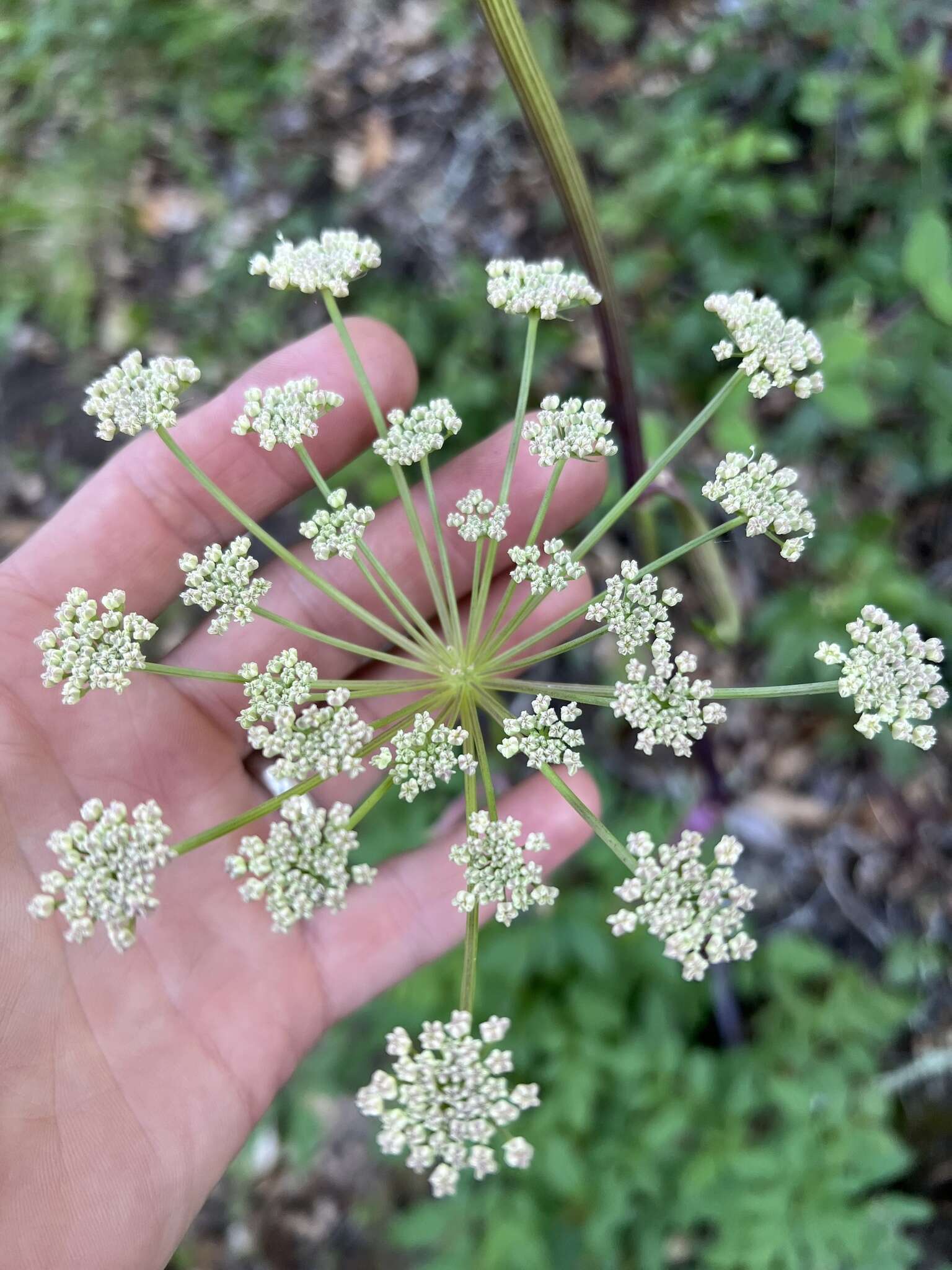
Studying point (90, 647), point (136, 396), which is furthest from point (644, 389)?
point (90, 647)

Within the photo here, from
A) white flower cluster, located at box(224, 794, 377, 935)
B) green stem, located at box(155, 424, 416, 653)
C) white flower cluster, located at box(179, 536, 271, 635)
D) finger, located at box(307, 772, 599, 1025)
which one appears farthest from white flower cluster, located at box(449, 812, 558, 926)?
finger, located at box(307, 772, 599, 1025)

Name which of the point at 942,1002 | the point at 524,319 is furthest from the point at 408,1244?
the point at 524,319

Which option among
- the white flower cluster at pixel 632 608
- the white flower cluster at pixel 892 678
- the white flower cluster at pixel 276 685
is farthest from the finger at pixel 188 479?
the white flower cluster at pixel 892 678

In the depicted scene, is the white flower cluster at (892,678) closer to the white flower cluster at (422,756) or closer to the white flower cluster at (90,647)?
the white flower cluster at (422,756)

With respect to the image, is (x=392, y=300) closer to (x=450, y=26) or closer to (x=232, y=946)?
(x=450, y=26)

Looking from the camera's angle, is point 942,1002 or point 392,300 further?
point 392,300

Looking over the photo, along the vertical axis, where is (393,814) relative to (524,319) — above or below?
below

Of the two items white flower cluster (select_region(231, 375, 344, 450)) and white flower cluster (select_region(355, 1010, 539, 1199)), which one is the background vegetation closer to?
white flower cluster (select_region(355, 1010, 539, 1199))
